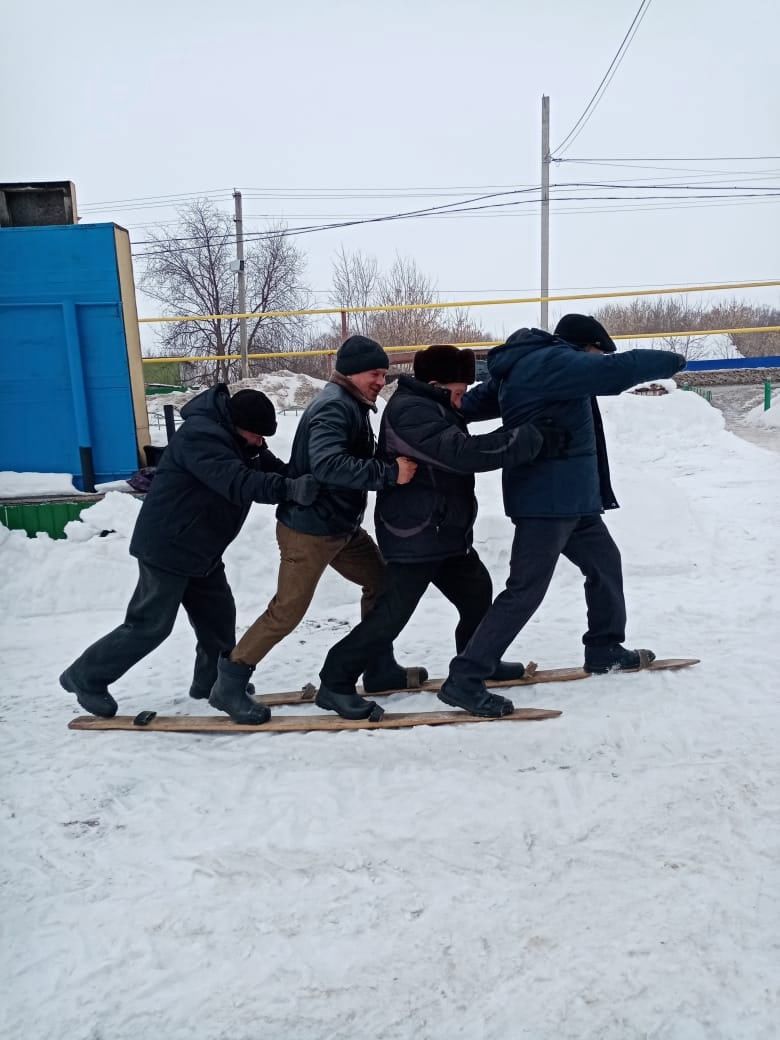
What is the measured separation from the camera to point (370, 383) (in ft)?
11.4

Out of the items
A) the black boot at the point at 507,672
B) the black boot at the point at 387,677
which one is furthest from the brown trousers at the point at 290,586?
the black boot at the point at 507,672

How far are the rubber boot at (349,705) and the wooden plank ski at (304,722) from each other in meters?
0.03

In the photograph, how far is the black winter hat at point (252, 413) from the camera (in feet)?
11.2

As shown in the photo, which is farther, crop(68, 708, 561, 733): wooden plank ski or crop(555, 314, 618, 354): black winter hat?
crop(555, 314, 618, 354): black winter hat

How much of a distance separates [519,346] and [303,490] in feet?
3.64

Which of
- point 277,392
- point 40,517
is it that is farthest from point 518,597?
point 277,392

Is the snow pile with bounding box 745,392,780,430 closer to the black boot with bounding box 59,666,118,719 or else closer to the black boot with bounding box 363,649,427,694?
the black boot with bounding box 363,649,427,694

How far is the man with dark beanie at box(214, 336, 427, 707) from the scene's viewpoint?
3.29 m

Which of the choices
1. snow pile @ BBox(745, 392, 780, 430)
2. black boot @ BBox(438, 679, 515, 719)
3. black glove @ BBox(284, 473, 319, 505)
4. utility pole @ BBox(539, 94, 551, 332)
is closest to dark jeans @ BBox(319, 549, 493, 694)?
black boot @ BBox(438, 679, 515, 719)

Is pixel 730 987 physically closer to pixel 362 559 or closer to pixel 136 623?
pixel 362 559

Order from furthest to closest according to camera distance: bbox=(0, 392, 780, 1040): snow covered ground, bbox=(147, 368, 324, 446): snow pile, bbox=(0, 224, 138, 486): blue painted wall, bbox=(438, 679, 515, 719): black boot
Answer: bbox=(147, 368, 324, 446): snow pile, bbox=(0, 224, 138, 486): blue painted wall, bbox=(438, 679, 515, 719): black boot, bbox=(0, 392, 780, 1040): snow covered ground

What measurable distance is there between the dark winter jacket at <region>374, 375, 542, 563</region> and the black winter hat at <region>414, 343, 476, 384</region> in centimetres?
6

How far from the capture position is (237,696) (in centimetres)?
356

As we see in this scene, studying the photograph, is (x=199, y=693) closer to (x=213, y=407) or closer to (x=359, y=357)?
(x=213, y=407)
